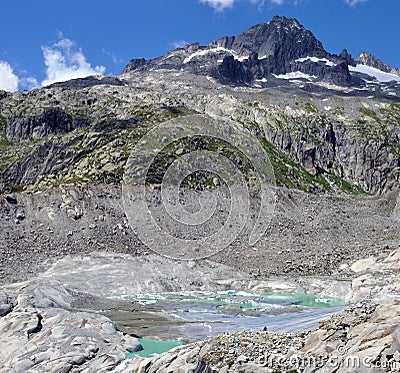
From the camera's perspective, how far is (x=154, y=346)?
4381 cm

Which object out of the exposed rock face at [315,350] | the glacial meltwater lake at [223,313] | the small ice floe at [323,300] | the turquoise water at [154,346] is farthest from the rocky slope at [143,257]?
the glacial meltwater lake at [223,313]

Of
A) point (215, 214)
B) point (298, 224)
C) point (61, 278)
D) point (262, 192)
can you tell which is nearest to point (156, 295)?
point (61, 278)

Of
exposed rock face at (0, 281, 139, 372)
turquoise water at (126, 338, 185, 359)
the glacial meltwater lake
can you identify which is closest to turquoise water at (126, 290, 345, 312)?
the glacial meltwater lake

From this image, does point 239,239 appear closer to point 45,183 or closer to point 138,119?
point 45,183

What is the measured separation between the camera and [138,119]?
170 meters

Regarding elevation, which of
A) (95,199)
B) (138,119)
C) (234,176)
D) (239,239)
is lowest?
(239,239)

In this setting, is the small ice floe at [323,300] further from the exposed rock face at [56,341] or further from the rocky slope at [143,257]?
the exposed rock face at [56,341]

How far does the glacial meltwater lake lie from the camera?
45.8 m

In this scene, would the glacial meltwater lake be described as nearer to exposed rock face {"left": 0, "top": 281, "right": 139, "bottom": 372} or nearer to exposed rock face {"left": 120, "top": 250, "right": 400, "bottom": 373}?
exposed rock face {"left": 0, "top": 281, "right": 139, "bottom": 372}

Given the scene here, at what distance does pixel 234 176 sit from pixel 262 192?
37.0 ft

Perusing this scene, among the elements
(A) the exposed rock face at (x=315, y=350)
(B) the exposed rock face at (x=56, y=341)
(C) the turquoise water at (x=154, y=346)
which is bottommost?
(C) the turquoise water at (x=154, y=346)

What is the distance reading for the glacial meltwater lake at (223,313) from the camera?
45.8 metres

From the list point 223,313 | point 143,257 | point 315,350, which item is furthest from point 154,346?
point 143,257

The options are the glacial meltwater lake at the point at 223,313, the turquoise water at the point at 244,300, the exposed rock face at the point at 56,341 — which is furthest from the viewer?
the turquoise water at the point at 244,300
